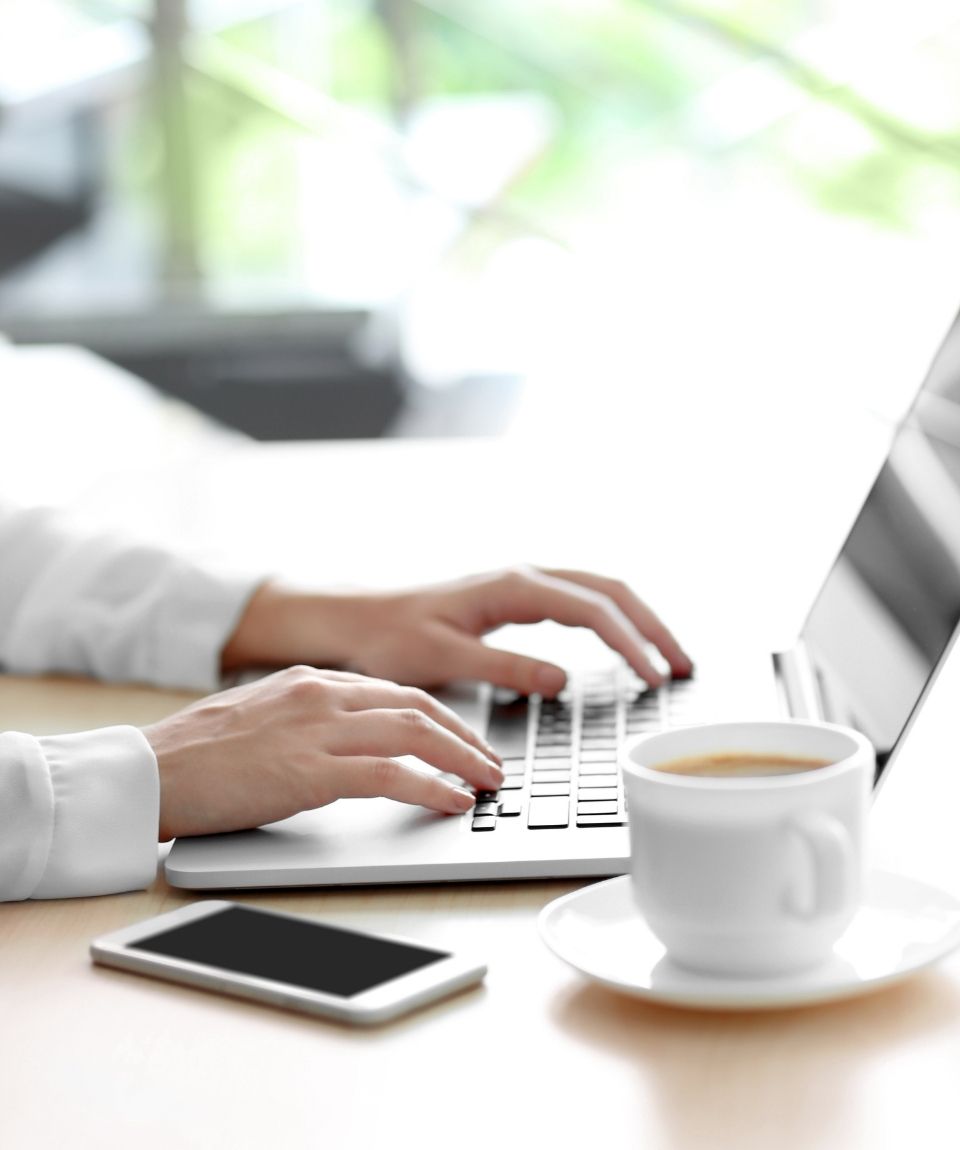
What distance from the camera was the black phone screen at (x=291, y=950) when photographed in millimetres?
572

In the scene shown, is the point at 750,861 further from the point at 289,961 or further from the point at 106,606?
the point at 106,606

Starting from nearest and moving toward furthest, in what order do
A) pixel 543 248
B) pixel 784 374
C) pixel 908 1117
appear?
pixel 908 1117 → pixel 784 374 → pixel 543 248

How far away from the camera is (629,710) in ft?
2.95

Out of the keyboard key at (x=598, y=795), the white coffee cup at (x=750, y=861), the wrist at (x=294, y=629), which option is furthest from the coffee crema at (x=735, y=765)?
the wrist at (x=294, y=629)

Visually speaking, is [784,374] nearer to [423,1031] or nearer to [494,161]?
[494,161]

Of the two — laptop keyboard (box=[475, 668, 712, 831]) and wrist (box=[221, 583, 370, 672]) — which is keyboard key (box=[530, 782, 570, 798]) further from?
wrist (box=[221, 583, 370, 672])

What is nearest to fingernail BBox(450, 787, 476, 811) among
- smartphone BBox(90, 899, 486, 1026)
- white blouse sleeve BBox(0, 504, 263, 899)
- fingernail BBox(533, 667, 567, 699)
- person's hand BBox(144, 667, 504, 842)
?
person's hand BBox(144, 667, 504, 842)

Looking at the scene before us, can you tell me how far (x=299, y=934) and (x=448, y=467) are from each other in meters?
1.00

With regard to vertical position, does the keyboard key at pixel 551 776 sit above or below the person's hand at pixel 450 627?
above

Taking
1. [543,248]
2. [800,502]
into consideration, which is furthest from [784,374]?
[800,502]

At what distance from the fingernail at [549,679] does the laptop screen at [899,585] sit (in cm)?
14

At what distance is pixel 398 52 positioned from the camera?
16.3 ft

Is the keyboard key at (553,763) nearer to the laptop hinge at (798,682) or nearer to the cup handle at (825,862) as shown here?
the laptop hinge at (798,682)

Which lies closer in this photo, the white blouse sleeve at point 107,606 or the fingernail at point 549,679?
the fingernail at point 549,679
